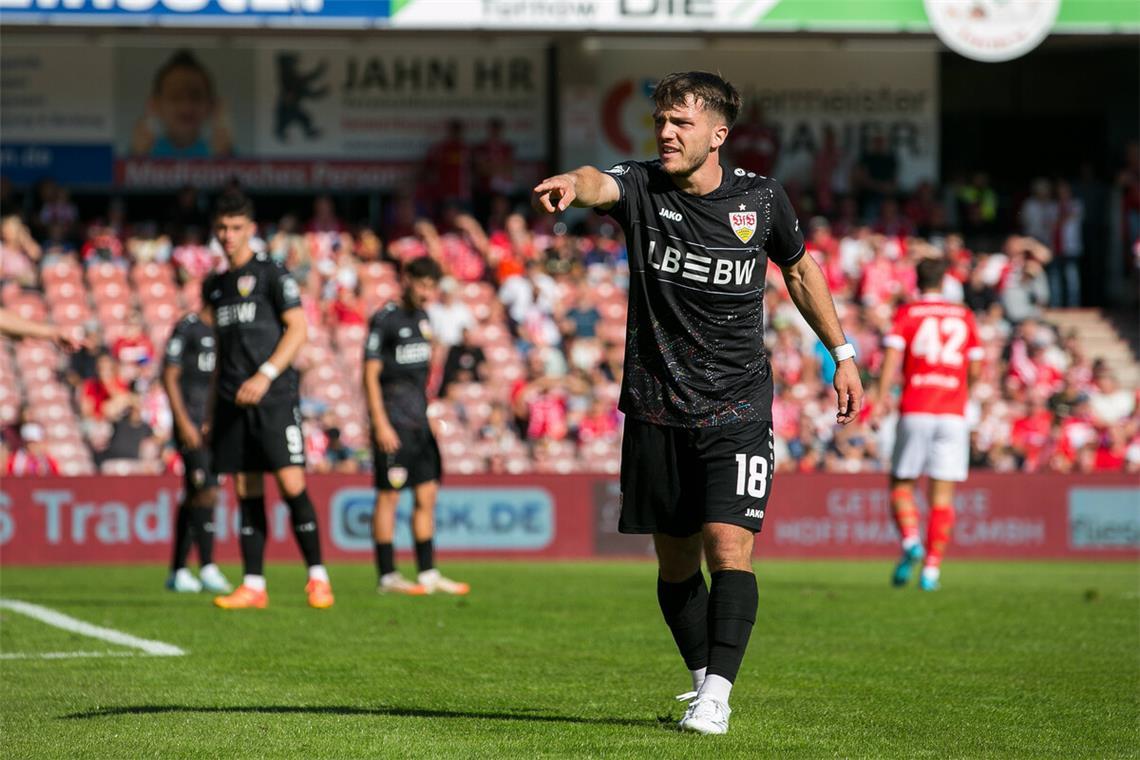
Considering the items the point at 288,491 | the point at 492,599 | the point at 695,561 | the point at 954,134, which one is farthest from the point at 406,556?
the point at 954,134

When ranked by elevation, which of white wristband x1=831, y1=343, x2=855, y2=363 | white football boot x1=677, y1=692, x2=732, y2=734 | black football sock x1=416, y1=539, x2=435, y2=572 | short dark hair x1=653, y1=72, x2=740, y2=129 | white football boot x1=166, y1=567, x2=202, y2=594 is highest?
short dark hair x1=653, y1=72, x2=740, y2=129

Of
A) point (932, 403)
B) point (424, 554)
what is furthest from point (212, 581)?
point (932, 403)

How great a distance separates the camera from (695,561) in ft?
21.7

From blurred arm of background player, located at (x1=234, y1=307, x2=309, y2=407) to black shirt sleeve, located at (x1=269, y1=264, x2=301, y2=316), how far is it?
4 centimetres

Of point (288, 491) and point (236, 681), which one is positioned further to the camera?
point (288, 491)

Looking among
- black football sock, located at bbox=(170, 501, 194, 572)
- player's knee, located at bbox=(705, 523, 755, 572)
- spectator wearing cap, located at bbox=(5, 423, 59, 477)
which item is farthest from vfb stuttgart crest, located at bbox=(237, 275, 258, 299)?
spectator wearing cap, located at bbox=(5, 423, 59, 477)

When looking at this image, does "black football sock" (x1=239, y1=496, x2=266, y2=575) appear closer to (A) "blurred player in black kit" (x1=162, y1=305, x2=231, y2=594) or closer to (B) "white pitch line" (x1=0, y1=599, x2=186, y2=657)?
(B) "white pitch line" (x1=0, y1=599, x2=186, y2=657)

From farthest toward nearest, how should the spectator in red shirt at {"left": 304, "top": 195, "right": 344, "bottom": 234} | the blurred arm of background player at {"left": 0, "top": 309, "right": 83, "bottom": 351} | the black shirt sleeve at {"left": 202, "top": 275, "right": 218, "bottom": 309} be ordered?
the spectator in red shirt at {"left": 304, "top": 195, "right": 344, "bottom": 234} < the black shirt sleeve at {"left": 202, "top": 275, "right": 218, "bottom": 309} < the blurred arm of background player at {"left": 0, "top": 309, "right": 83, "bottom": 351}

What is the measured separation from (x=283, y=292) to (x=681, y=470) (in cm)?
502

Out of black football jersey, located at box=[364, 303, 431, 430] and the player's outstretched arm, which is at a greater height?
the player's outstretched arm

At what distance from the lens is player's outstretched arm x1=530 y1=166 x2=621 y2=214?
5652 millimetres

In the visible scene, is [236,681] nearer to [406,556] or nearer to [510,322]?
[406,556]

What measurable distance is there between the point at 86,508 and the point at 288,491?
764 cm

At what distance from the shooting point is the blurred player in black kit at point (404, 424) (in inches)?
488
